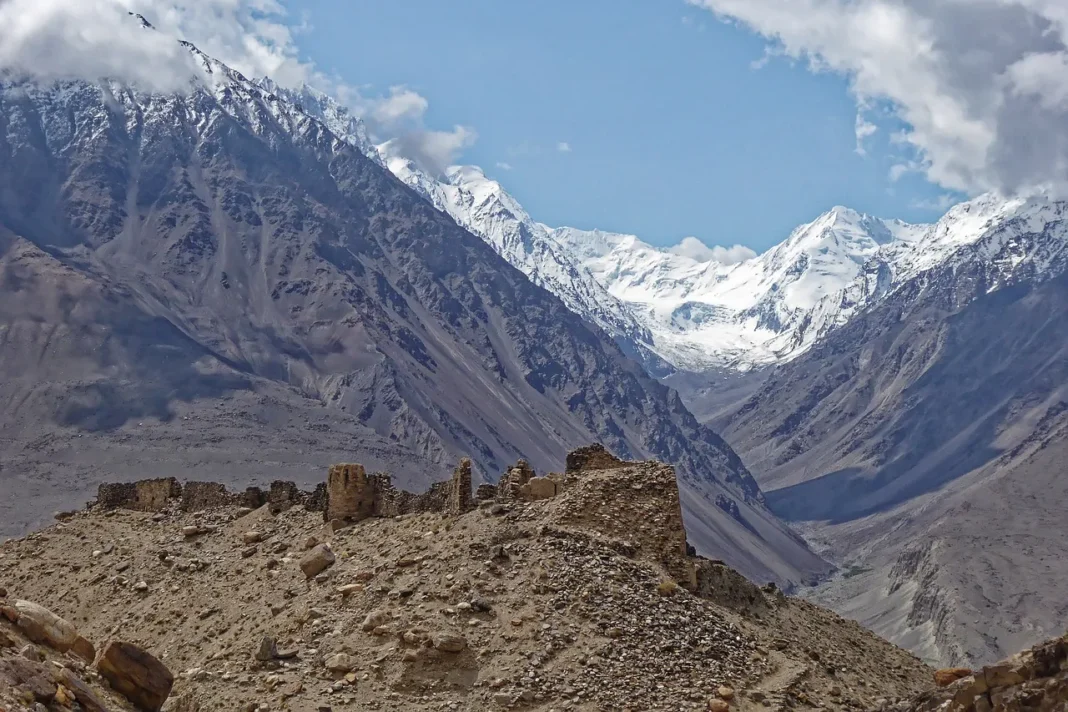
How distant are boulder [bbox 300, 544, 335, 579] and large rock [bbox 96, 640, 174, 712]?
595cm

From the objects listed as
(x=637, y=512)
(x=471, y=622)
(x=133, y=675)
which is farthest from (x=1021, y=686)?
(x=133, y=675)

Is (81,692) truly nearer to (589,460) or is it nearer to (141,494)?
(589,460)

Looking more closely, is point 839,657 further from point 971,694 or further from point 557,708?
point 971,694

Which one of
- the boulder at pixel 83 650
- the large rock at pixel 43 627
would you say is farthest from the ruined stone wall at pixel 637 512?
the large rock at pixel 43 627

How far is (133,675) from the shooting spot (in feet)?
74.4

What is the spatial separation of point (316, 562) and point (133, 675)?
22.3ft

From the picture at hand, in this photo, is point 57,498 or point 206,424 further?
point 206,424

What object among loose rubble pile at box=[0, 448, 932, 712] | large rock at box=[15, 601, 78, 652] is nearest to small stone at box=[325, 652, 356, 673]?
loose rubble pile at box=[0, 448, 932, 712]

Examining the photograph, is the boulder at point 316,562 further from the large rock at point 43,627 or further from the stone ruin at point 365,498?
the large rock at point 43,627

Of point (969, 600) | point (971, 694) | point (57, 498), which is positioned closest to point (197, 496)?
point (971, 694)

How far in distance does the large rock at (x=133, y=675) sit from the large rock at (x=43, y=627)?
0.67 m

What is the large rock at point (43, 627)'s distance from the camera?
2188 cm

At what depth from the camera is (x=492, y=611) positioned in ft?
82.4

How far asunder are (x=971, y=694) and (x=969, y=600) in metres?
186
